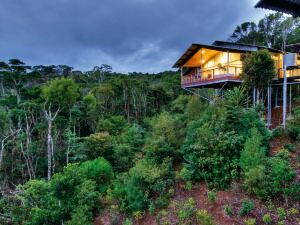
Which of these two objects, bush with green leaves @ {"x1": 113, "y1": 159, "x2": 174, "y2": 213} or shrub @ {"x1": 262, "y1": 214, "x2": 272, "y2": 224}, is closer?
shrub @ {"x1": 262, "y1": 214, "x2": 272, "y2": 224}

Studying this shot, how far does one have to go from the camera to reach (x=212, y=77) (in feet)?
48.1

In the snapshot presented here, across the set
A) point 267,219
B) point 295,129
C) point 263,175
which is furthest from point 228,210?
point 295,129

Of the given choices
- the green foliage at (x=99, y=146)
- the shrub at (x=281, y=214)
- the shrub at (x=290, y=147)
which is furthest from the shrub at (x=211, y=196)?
the green foliage at (x=99, y=146)

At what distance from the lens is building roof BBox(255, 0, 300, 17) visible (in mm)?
2591

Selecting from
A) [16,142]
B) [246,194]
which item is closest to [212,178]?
[246,194]

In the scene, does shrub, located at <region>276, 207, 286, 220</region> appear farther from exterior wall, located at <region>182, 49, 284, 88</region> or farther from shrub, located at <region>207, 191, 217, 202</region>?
exterior wall, located at <region>182, 49, 284, 88</region>

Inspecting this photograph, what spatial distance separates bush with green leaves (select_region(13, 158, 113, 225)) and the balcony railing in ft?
30.3

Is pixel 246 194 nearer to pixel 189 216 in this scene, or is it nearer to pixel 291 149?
pixel 189 216

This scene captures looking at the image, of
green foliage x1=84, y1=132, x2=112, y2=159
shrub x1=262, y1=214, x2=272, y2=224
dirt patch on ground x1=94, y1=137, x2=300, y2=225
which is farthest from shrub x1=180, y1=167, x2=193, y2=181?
green foliage x1=84, y1=132, x2=112, y2=159

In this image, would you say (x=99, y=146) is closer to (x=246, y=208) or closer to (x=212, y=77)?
(x=212, y=77)

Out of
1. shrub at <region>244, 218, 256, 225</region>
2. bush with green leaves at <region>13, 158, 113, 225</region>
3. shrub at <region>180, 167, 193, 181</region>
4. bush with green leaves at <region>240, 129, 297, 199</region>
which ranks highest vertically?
bush with green leaves at <region>240, 129, 297, 199</region>

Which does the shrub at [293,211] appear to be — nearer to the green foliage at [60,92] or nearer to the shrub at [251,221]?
the shrub at [251,221]

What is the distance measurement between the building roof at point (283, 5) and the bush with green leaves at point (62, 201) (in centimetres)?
903

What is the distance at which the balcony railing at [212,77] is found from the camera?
1358 centimetres
